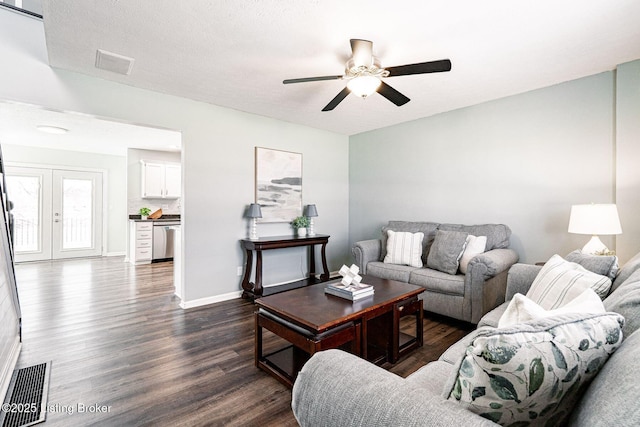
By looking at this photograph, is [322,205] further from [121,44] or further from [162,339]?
[121,44]

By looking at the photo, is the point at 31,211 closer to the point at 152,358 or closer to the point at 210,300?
the point at 210,300

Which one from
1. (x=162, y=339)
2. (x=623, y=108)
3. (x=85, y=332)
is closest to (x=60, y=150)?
(x=85, y=332)

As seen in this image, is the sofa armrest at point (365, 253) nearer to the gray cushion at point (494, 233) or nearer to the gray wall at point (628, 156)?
the gray cushion at point (494, 233)

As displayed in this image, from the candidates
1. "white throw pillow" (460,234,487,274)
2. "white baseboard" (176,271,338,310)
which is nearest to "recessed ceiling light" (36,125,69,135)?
"white baseboard" (176,271,338,310)

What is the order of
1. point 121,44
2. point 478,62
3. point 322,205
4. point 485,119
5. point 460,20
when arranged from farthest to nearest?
point 322,205 → point 485,119 → point 478,62 → point 121,44 → point 460,20

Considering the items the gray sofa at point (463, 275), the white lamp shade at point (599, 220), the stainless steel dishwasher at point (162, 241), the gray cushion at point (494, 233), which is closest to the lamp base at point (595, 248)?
the white lamp shade at point (599, 220)

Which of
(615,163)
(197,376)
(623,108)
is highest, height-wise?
(623,108)

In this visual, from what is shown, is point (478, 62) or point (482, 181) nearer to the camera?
point (478, 62)

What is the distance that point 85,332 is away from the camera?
2811 mm

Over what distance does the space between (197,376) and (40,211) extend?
6.90 m

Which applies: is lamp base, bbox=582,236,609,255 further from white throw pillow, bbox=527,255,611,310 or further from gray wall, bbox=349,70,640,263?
white throw pillow, bbox=527,255,611,310

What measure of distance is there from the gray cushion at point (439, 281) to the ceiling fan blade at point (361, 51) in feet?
6.92

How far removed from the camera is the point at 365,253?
3.79 m

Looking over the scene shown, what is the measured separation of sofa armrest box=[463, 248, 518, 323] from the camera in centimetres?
276
